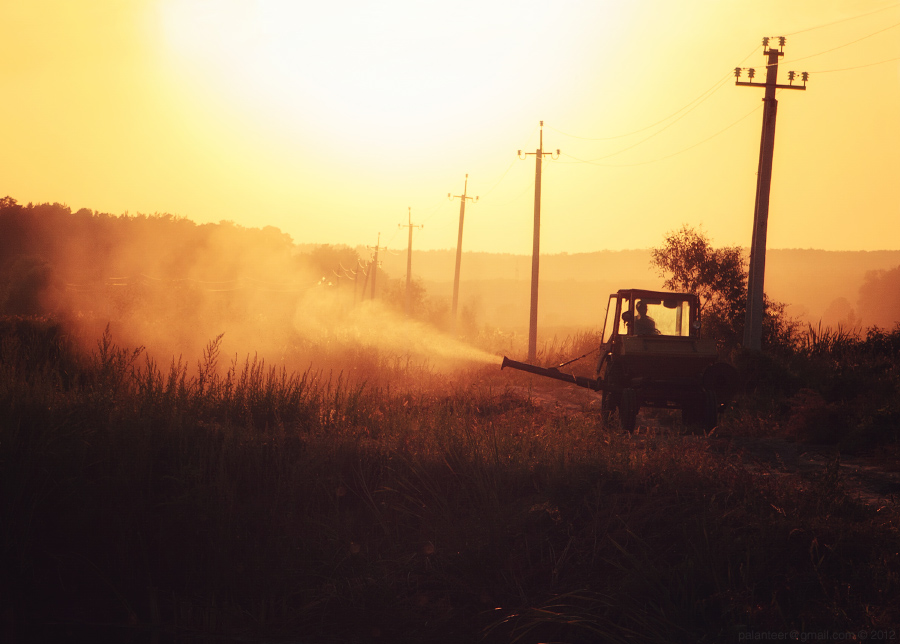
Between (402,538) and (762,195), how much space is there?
1826cm

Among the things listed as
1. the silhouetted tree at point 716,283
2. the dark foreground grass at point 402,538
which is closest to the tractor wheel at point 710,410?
the dark foreground grass at point 402,538

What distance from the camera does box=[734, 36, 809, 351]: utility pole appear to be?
67.9 feet

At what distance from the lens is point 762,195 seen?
2103 centimetres

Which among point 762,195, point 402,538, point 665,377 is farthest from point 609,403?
point 762,195

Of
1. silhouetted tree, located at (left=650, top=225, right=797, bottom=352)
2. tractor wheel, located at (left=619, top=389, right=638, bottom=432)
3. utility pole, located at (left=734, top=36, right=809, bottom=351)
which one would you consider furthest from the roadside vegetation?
silhouetted tree, located at (left=650, top=225, right=797, bottom=352)

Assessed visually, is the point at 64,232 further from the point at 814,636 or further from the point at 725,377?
the point at 814,636

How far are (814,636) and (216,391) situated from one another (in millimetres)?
7906

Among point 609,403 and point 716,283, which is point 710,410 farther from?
point 716,283

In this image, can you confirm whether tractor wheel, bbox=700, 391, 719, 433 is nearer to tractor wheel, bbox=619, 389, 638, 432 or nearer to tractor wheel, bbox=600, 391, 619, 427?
tractor wheel, bbox=619, 389, 638, 432

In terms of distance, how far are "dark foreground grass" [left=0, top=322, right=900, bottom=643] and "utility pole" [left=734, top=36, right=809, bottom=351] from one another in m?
13.9

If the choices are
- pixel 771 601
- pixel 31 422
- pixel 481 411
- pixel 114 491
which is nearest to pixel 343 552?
pixel 114 491

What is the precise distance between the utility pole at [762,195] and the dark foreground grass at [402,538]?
13.9m

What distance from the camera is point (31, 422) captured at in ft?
25.2

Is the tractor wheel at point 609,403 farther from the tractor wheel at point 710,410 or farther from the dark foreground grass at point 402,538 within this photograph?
the dark foreground grass at point 402,538
